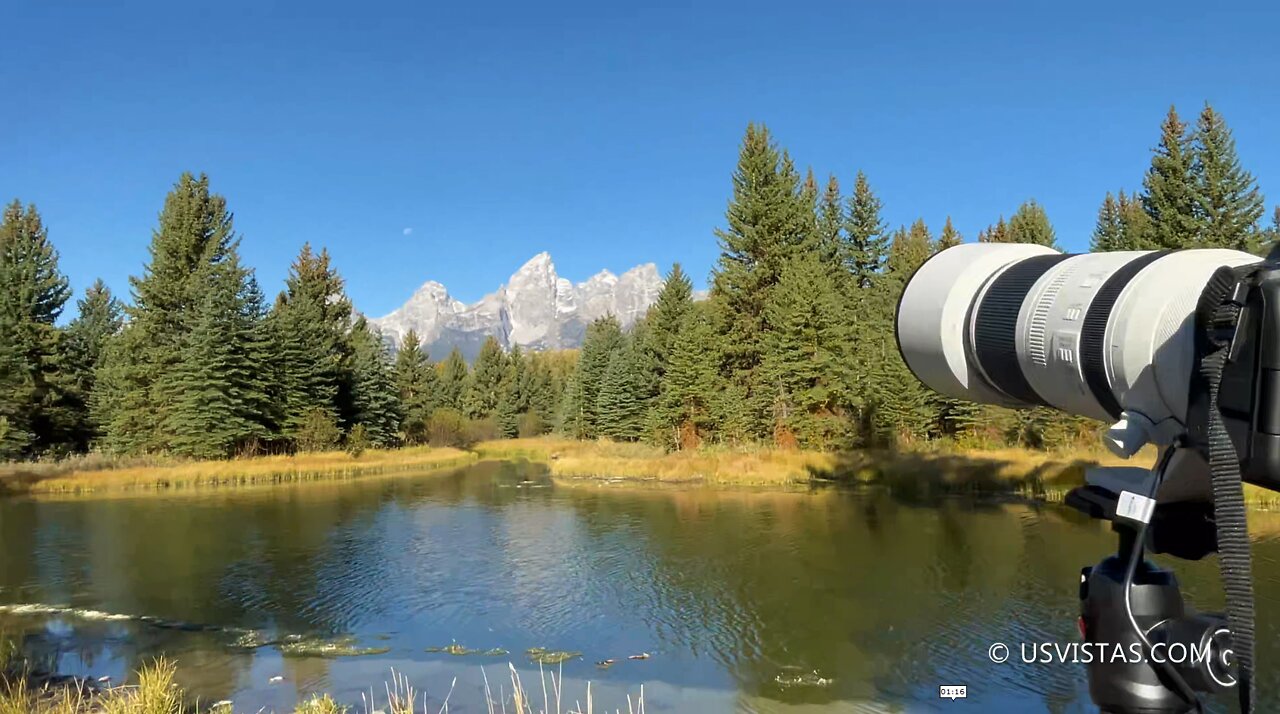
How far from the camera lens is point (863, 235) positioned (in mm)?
38719

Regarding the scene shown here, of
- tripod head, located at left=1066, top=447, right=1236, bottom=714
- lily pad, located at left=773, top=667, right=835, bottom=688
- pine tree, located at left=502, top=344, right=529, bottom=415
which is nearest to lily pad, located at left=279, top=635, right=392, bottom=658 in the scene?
lily pad, located at left=773, top=667, right=835, bottom=688

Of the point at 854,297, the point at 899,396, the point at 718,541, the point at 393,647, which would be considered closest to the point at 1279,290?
the point at 393,647

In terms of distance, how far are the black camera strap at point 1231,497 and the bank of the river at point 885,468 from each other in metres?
12.2

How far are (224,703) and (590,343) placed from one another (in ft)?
139

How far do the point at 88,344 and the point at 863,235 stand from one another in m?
36.6

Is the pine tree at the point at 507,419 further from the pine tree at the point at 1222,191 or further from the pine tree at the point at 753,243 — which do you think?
the pine tree at the point at 1222,191

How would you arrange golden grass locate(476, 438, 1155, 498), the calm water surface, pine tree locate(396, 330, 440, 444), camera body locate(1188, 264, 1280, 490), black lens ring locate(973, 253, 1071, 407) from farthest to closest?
pine tree locate(396, 330, 440, 444) < golden grass locate(476, 438, 1155, 498) < the calm water surface < black lens ring locate(973, 253, 1071, 407) < camera body locate(1188, 264, 1280, 490)

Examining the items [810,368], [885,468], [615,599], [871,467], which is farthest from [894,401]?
[615,599]

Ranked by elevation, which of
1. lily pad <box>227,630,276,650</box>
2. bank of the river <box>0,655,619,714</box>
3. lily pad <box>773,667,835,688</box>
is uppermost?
bank of the river <box>0,655,619,714</box>

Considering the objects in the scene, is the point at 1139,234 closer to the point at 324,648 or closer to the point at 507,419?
the point at 324,648

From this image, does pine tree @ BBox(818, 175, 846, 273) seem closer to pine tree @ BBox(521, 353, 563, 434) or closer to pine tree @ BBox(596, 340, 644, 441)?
pine tree @ BBox(596, 340, 644, 441)

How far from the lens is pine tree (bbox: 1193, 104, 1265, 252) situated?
23734 mm

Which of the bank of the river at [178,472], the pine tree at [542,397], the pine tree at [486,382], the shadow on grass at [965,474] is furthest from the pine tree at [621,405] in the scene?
the pine tree at [486,382]

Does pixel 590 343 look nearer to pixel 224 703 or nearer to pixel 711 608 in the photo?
pixel 711 608
